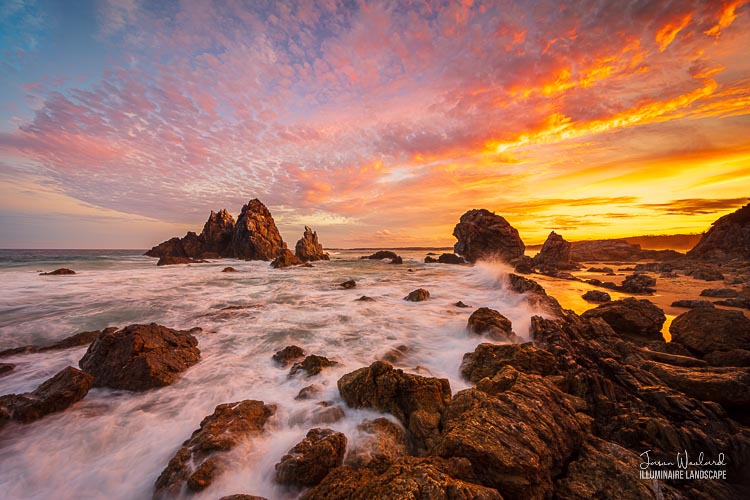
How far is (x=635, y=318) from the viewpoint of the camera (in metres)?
8.67

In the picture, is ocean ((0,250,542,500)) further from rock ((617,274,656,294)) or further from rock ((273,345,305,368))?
rock ((617,274,656,294))

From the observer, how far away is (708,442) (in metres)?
3.76

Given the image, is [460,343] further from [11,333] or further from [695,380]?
[11,333]

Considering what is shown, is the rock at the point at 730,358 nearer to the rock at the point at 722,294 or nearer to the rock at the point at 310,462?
the rock at the point at 310,462

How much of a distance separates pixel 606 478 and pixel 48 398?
31.7 ft

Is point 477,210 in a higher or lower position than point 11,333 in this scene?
higher

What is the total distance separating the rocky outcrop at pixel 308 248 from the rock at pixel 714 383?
1920 inches

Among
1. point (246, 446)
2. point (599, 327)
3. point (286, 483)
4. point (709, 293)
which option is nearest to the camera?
point (286, 483)

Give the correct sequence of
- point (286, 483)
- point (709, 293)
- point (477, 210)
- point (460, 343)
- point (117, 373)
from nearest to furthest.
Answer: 1. point (286, 483)
2. point (117, 373)
3. point (460, 343)
4. point (709, 293)
5. point (477, 210)

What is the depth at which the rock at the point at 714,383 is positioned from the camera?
4.55 metres

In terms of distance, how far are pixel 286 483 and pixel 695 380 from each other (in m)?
7.43

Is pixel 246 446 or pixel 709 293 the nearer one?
pixel 246 446

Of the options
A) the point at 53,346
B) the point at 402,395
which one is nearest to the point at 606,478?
the point at 402,395

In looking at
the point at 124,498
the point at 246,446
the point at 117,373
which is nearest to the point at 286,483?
the point at 246,446
